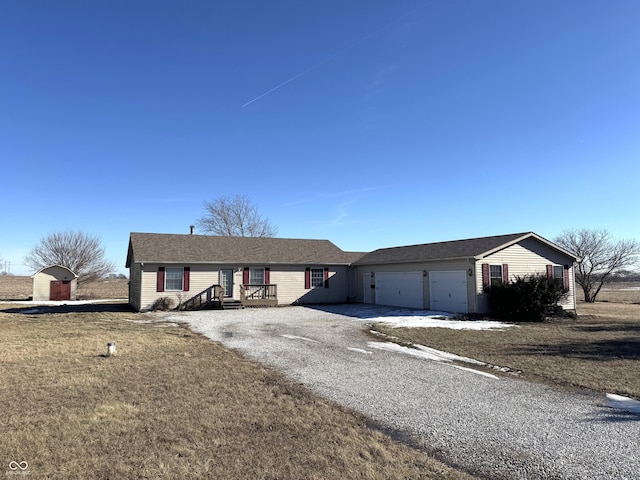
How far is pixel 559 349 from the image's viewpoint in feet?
34.5

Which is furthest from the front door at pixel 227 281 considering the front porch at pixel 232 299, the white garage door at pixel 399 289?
the white garage door at pixel 399 289

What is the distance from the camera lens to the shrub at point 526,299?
56.9 feet

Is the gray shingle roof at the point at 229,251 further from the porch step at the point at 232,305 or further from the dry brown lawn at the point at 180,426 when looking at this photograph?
the dry brown lawn at the point at 180,426

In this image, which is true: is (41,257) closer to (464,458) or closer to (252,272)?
(252,272)

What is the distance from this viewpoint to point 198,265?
75.2ft

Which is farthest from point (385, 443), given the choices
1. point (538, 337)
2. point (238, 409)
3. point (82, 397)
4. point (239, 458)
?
point (538, 337)

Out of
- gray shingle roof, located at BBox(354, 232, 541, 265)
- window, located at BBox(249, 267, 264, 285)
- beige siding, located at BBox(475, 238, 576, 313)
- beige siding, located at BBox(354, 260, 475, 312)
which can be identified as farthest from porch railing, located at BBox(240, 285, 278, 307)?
beige siding, located at BBox(475, 238, 576, 313)

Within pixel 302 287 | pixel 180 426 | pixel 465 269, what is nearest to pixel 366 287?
pixel 302 287

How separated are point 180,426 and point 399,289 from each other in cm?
1873

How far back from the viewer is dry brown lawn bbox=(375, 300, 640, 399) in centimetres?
755

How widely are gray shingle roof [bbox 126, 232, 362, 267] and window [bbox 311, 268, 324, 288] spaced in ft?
A: 1.64

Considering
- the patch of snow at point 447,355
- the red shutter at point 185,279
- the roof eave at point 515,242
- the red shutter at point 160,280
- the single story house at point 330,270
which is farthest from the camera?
the red shutter at point 185,279

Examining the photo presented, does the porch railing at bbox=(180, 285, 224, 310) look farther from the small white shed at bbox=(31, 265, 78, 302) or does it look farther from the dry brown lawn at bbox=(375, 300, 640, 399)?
the small white shed at bbox=(31, 265, 78, 302)

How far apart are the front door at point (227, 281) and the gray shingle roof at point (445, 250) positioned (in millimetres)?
7873
